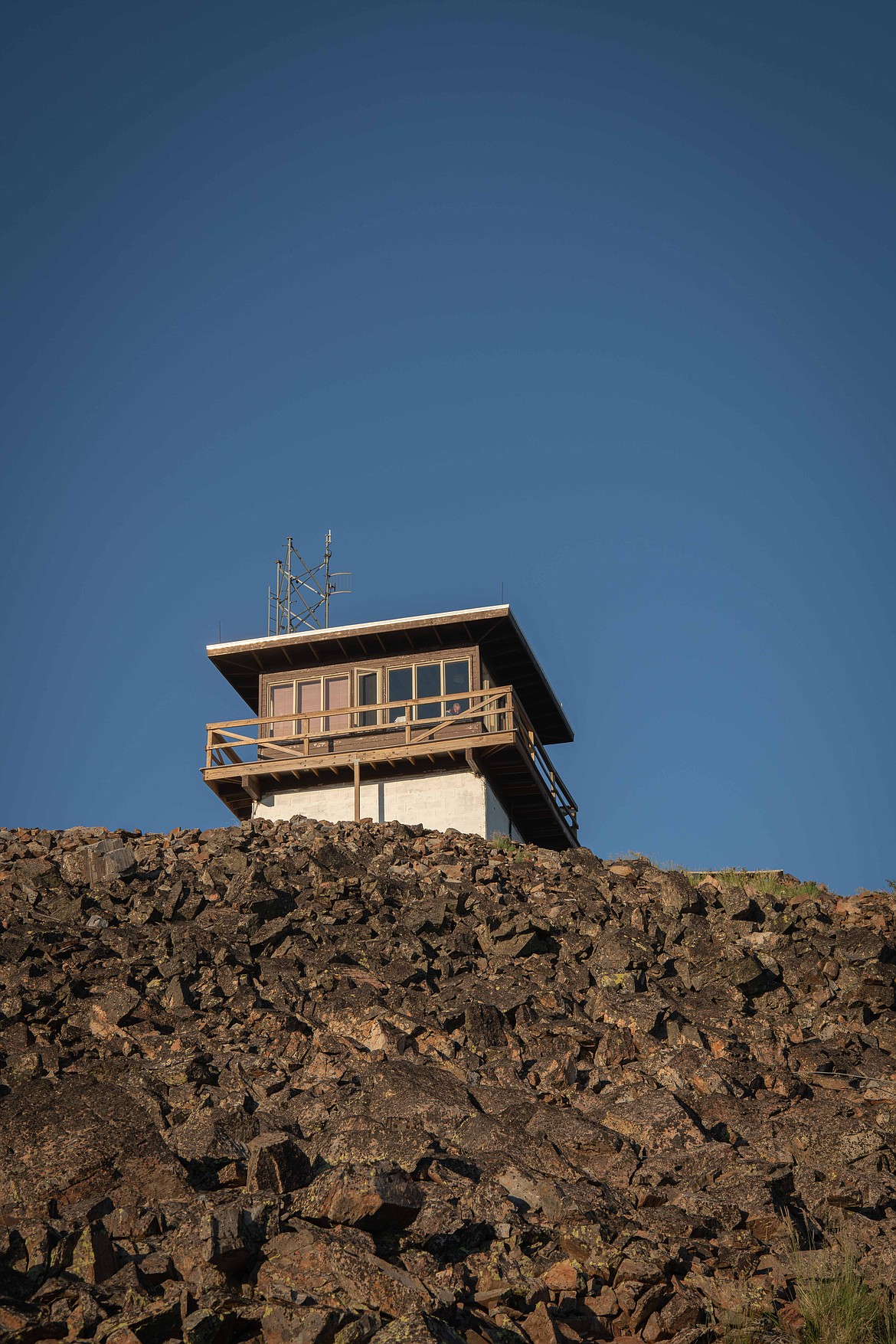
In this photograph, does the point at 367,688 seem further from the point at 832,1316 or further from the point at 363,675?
the point at 832,1316

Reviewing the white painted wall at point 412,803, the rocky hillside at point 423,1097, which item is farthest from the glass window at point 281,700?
the rocky hillside at point 423,1097

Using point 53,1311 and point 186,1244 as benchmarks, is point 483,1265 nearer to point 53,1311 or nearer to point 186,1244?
point 186,1244

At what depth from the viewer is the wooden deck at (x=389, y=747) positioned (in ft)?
89.4

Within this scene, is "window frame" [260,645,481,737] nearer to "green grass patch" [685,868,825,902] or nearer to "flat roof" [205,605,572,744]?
"flat roof" [205,605,572,744]

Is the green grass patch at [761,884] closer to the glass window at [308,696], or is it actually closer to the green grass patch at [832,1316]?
the green grass patch at [832,1316]

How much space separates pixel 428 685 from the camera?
29.5m

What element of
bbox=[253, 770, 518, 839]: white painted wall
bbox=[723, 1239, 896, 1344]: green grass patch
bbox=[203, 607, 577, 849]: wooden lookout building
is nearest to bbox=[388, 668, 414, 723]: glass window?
bbox=[203, 607, 577, 849]: wooden lookout building

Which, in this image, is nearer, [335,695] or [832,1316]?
[832,1316]

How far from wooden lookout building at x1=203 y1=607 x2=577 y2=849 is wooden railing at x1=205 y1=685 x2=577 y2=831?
0.04m

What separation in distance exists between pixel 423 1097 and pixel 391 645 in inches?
773

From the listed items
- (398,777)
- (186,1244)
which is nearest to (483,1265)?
(186,1244)

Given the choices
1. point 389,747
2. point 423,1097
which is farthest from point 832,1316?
point 389,747

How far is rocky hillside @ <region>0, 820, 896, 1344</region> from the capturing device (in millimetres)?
7559

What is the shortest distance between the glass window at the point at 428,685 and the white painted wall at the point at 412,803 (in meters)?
1.84
